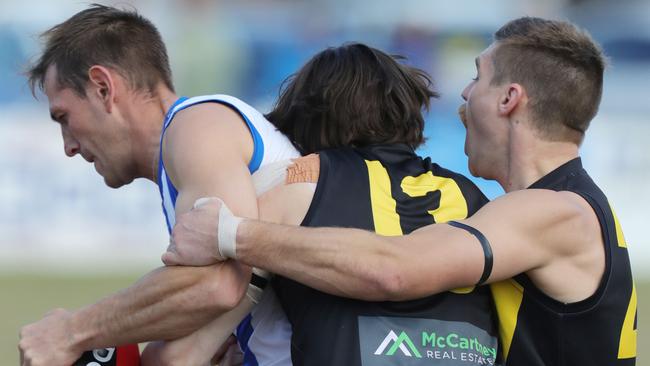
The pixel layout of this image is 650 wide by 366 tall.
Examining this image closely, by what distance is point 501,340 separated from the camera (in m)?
3.83

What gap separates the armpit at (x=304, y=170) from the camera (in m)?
3.65

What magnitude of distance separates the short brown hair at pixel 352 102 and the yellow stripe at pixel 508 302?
0.62 m

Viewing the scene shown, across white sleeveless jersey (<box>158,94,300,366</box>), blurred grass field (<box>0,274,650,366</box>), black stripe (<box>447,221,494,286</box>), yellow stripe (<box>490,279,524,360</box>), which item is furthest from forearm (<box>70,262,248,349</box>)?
blurred grass field (<box>0,274,650,366</box>)

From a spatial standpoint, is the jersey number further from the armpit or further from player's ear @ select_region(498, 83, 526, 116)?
player's ear @ select_region(498, 83, 526, 116)

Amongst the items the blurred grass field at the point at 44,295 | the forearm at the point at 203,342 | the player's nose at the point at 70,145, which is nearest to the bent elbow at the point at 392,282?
the forearm at the point at 203,342

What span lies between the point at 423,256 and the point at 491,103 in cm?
79

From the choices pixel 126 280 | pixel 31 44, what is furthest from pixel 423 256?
pixel 31 44

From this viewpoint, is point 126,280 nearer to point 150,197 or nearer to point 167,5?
point 150,197

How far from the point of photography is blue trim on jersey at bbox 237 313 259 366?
12.7 ft

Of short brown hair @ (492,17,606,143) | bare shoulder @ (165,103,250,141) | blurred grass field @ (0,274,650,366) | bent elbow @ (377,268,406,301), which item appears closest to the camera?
bent elbow @ (377,268,406,301)

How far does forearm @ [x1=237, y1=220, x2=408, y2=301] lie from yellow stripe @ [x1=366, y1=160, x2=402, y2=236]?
136mm

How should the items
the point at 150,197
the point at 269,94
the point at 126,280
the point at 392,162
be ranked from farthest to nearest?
the point at 269,94 < the point at 150,197 < the point at 126,280 < the point at 392,162

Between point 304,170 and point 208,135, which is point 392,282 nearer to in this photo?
point 304,170

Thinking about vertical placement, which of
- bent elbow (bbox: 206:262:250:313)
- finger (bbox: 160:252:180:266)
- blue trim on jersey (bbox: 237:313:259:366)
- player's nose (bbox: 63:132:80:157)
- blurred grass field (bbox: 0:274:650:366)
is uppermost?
player's nose (bbox: 63:132:80:157)
